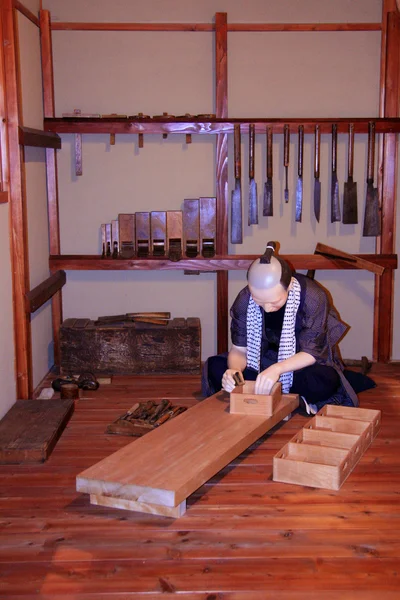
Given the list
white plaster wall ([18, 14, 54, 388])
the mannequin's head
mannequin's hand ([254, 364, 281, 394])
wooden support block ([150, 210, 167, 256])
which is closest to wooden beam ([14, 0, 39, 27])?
white plaster wall ([18, 14, 54, 388])

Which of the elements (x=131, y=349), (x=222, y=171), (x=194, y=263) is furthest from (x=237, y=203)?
(x=131, y=349)

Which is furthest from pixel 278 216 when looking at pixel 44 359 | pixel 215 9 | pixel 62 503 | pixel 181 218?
pixel 62 503

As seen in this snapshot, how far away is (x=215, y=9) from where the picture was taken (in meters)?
5.74

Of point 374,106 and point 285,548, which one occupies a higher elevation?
point 374,106

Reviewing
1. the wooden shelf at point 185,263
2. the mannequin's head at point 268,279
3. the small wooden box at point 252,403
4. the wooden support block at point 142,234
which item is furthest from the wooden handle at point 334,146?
the small wooden box at point 252,403

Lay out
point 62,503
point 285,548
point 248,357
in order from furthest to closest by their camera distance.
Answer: point 248,357 → point 62,503 → point 285,548

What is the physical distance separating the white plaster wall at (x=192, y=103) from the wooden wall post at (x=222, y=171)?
0.27 ft

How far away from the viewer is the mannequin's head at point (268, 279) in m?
3.89

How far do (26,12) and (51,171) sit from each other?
3.97ft

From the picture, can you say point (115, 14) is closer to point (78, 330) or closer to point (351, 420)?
point (78, 330)

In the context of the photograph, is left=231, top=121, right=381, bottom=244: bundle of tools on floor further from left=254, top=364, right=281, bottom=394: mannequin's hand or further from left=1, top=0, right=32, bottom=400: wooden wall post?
left=254, top=364, right=281, bottom=394: mannequin's hand

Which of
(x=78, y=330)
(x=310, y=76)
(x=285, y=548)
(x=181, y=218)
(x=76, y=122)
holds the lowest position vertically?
(x=285, y=548)

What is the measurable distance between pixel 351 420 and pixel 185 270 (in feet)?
7.63

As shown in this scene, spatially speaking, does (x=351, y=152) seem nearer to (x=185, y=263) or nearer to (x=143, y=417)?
(x=185, y=263)
